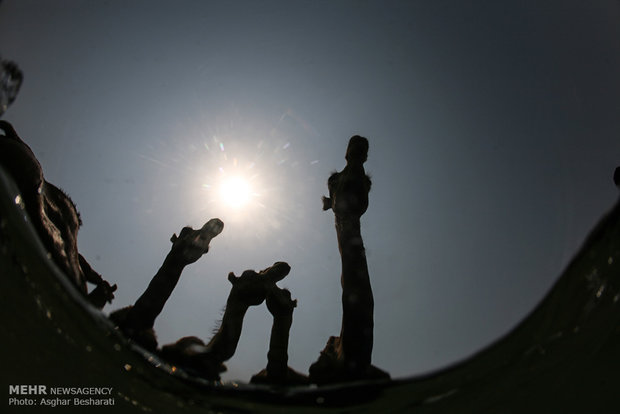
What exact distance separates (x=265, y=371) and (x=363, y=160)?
21.2 ft

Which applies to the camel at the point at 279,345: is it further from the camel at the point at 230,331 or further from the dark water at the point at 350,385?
the dark water at the point at 350,385

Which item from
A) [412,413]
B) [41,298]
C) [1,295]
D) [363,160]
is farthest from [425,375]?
[1,295]

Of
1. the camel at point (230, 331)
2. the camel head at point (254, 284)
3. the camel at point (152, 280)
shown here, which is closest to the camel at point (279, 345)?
the camel at point (230, 331)

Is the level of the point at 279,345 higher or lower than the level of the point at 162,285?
lower

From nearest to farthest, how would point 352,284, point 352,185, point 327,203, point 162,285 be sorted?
point 352,284, point 162,285, point 352,185, point 327,203

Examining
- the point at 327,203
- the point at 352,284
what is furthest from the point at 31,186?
A: the point at 327,203

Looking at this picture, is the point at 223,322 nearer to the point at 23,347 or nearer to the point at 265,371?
the point at 265,371

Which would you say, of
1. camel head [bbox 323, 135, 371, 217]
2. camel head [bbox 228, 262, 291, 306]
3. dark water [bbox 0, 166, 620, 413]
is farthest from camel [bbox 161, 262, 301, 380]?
camel head [bbox 323, 135, 371, 217]

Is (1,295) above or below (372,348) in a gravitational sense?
above

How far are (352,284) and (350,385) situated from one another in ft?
6.93

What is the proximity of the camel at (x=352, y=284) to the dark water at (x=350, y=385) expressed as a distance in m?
0.41

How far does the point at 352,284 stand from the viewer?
7.64m

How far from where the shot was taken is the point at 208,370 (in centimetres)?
683

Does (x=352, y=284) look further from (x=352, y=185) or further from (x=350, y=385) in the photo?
(x=352, y=185)
